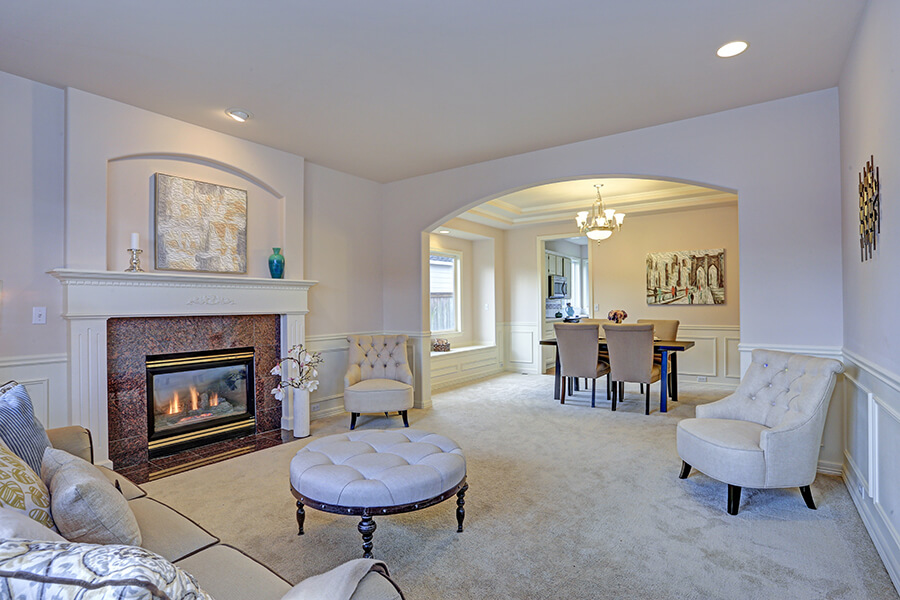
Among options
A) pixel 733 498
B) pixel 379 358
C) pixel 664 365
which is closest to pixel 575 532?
pixel 733 498

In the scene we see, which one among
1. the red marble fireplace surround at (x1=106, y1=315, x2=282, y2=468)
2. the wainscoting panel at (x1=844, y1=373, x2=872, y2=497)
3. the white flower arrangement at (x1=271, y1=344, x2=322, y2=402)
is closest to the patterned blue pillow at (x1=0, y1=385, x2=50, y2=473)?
the red marble fireplace surround at (x1=106, y1=315, x2=282, y2=468)

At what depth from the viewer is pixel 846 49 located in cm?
264

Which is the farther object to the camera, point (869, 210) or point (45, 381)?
point (45, 381)

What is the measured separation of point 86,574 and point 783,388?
11.1 ft

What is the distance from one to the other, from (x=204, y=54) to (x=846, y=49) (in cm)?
373

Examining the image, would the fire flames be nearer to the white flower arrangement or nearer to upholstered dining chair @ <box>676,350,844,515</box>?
the white flower arrangement

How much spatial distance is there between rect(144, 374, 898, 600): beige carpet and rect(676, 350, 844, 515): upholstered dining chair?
225 mm

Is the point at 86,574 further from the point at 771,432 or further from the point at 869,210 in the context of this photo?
the point at 869,210

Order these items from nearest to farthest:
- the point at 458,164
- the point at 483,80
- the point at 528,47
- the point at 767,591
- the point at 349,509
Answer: the point at 767,591 < the point at 349,509 < the point at 528,47 < the point at 483,80 < the point at 458,164

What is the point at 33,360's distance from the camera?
296 cm

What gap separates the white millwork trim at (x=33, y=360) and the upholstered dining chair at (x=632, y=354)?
4659 millimetres

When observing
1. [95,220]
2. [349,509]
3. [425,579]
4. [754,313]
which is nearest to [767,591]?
[425,579]

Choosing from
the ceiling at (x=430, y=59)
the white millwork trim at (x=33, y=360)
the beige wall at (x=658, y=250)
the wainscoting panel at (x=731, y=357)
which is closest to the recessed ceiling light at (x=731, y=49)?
the ceiling at (x=430, y=59)

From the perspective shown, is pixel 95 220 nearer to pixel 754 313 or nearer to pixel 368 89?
pixel 368 89
